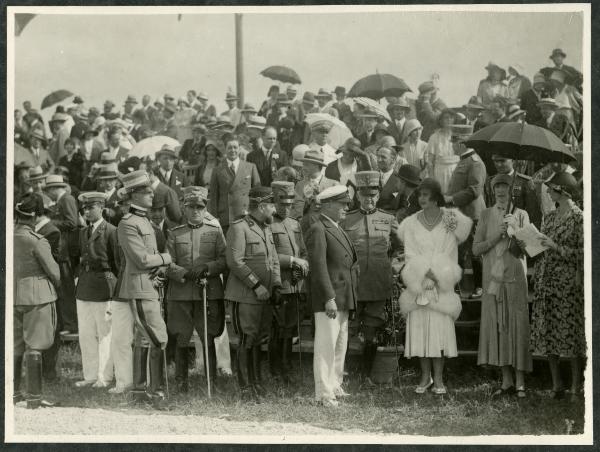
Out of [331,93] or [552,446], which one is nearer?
[552,446]

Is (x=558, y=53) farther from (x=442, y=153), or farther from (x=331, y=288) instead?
(x=331, y=288)

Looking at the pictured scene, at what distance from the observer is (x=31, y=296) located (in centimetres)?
1103

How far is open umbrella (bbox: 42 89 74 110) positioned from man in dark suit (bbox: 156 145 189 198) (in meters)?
1.44

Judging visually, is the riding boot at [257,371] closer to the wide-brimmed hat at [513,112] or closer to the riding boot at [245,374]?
the riding boot at [245,374]

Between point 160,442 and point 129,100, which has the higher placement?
point 129,100

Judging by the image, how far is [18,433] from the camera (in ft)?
34.1

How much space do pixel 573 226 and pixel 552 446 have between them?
2303 millimetres

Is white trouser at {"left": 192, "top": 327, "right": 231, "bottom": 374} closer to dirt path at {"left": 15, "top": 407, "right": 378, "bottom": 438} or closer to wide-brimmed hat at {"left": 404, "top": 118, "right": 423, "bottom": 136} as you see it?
dirt path at {"left": 15, "top": 407, "right": 378, "bottom": 438}

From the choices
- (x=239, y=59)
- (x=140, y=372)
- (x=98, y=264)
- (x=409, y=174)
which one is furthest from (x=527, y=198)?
(x=98, y=264)

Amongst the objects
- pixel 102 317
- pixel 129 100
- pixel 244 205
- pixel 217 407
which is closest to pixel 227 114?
pixel 129 100

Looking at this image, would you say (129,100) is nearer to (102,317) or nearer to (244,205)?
(244,205)

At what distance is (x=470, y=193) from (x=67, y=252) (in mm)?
5097

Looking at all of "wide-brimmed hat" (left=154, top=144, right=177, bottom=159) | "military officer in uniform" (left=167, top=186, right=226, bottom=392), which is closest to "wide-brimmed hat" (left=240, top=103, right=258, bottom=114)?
"wide-brimmed hat" (left=154, top=144, right=177, bottom=159)

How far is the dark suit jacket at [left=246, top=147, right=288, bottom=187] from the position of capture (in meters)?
13.3
